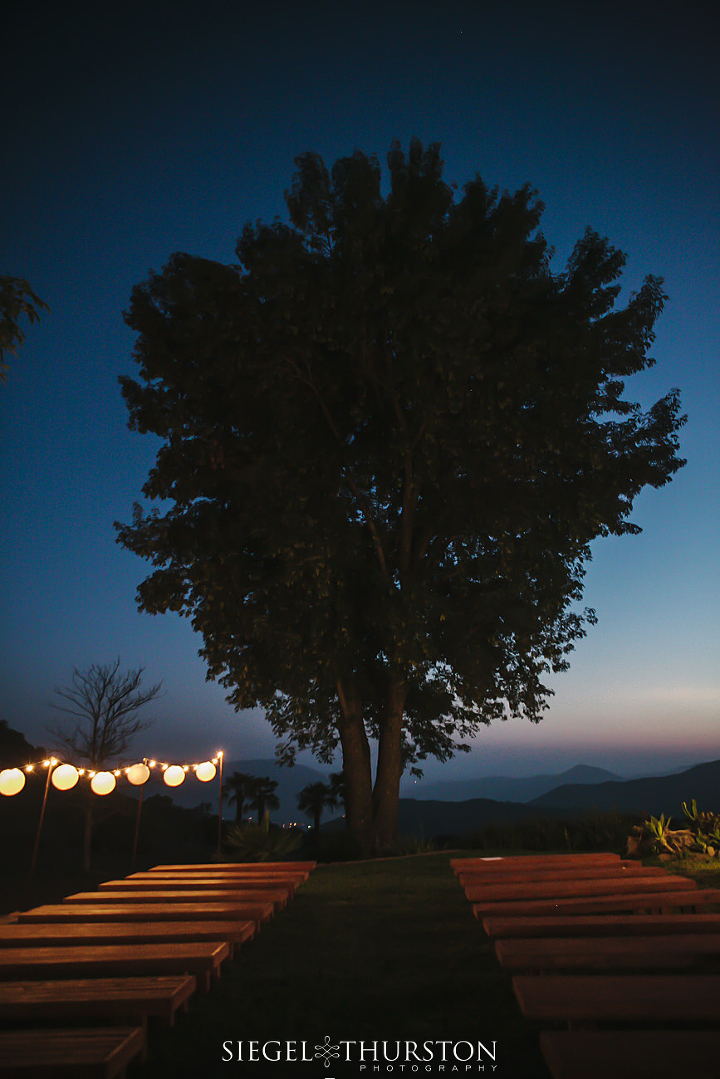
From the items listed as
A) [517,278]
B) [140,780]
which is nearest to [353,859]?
[140,780]

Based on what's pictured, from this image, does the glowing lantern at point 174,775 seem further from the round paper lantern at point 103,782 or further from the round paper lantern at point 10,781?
the round paper lantern at point 10,781

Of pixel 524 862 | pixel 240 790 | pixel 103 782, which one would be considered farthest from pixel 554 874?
pixel 240 790

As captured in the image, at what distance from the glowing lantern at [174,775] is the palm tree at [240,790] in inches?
769

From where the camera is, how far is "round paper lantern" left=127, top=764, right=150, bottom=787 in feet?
34.2

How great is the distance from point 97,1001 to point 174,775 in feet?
26.5

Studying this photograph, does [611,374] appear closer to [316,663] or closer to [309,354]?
[309,354]

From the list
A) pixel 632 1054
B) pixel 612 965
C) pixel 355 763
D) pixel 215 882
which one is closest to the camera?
pixel 632 1054

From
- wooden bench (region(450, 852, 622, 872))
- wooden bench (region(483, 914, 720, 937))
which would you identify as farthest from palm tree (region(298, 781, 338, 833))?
wooden bench (region(483, 914, 720, 937))

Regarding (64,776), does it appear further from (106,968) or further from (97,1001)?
(97,1001)

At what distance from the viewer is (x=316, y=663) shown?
14.7m

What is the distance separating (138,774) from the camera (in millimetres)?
→ 10508

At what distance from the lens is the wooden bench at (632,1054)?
230 cm

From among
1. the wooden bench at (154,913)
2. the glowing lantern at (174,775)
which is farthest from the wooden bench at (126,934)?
the glowing lantern at (174,775)

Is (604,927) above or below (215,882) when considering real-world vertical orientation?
below
